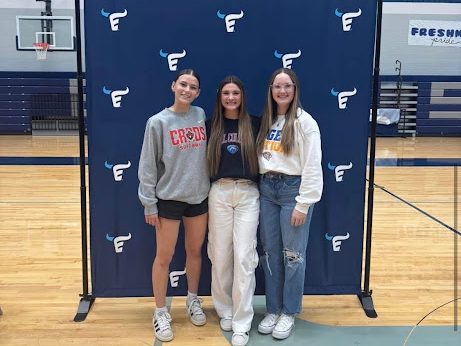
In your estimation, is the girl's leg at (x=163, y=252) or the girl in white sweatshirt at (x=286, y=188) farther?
the girl's leg at (x=163, y=252)

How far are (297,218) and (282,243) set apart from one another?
0.86ft

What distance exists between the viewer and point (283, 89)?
2973 mm

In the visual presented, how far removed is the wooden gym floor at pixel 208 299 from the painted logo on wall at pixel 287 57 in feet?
5.58

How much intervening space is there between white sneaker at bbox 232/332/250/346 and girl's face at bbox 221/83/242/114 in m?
1.37

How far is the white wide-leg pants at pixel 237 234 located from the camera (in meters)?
3.05

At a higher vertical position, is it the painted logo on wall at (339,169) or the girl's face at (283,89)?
the girl's face at (283,89)

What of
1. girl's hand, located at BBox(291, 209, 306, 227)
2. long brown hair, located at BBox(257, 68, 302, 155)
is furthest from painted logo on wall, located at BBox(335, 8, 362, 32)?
girl's hand, located at BBox(291, 209, 306, 227)

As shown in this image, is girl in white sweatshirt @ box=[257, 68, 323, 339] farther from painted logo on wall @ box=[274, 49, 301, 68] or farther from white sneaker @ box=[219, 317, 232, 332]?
painted logo on wall @ box=[274, 49, 301, 68]

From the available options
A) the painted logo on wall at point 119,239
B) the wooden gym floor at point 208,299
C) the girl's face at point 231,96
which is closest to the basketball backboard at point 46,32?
the wooden gym floor at point 208,299

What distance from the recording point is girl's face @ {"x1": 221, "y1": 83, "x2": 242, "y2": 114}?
2969mm

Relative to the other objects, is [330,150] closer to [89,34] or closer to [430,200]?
[89,34]

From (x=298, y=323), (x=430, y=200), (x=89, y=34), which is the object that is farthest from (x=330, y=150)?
(x=430, y=200)

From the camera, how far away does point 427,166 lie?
9.34 meters

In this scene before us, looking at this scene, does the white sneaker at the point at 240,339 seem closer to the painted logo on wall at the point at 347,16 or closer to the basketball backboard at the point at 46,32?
the painted logo on wall at the point at 347,16
